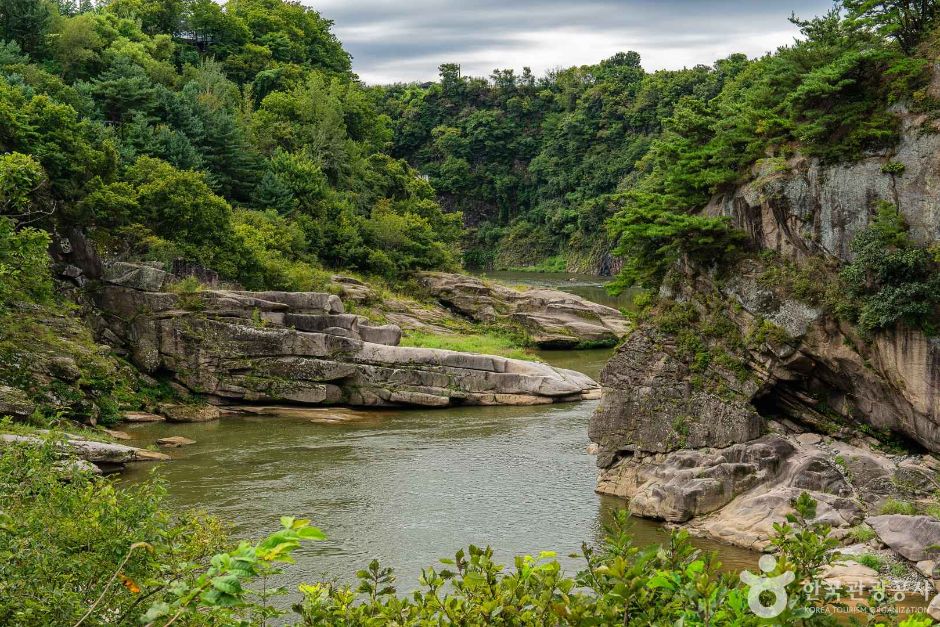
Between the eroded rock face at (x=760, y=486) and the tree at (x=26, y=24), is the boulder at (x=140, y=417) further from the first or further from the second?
the tree at (x=26, y=24)

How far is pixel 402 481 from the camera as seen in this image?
27000 mm

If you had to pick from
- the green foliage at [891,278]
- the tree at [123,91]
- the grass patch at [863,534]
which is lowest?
the grass patch at [863,534]

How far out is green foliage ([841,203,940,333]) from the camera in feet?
69.2

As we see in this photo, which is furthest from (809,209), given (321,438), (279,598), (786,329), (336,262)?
(336,262)

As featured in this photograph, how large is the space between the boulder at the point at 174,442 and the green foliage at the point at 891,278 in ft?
73.2

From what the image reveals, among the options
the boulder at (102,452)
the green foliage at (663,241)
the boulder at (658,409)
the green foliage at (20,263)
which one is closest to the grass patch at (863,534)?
the boulder at (658,409)

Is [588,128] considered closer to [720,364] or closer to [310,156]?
[310,156]

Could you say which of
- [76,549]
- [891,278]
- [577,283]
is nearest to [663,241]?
[891,278]

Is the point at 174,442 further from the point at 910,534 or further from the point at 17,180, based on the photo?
the point at 910,534

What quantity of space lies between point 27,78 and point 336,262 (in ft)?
64.6

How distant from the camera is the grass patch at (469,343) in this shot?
1727 inches

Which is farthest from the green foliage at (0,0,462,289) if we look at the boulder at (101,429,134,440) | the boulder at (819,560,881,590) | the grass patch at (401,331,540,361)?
the boulder at (819,560,881,590)

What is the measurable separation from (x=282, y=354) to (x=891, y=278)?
24.2 meters

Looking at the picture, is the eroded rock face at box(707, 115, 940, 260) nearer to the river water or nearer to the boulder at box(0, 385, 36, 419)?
the river water
